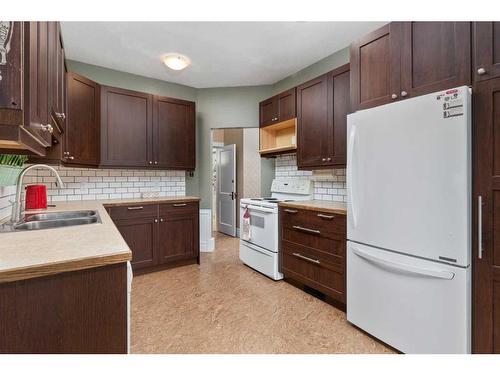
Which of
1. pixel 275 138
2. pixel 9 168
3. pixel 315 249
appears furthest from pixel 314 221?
pixel 9 168

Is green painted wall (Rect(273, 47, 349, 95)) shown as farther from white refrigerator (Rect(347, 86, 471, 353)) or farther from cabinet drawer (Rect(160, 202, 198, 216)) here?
cabinet drawer (Rect(160, 202, 198, 216))

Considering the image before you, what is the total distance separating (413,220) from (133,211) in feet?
9.08

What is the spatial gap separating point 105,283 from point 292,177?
3050 millimetres

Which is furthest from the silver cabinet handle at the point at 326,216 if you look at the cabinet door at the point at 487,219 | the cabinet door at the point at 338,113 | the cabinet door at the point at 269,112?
the cabinet door at the point at 269,112

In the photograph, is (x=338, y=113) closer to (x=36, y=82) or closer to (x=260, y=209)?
(x=260, y=209)

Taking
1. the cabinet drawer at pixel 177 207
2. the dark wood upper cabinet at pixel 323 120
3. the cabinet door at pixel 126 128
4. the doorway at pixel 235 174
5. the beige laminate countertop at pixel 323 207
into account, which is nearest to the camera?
the beige laminate countertop at pixel 323 207

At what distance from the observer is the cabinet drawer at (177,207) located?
3.30 meters

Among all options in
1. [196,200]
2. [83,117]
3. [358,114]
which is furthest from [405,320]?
[83,117]

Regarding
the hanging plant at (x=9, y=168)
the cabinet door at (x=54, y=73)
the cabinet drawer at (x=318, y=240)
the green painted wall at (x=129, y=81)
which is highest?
the green painted wall at (x=129, y=81)

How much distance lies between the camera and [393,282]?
→ 1.74 meters

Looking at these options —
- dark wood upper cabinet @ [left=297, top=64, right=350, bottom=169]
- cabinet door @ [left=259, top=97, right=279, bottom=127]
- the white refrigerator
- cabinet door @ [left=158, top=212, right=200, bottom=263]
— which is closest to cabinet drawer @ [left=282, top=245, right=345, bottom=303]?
the white refrigerator

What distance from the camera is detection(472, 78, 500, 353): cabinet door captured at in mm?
1379

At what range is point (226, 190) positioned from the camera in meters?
5.69

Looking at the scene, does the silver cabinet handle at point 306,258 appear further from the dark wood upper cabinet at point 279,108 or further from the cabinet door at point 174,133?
the cabinet door at point 174,133
